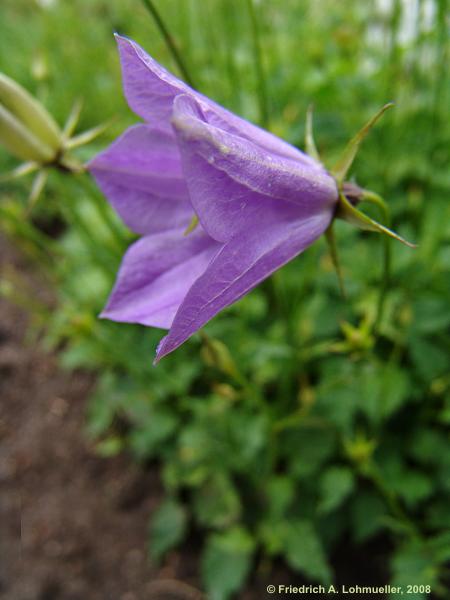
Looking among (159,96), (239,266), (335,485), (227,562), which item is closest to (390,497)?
(335,485)

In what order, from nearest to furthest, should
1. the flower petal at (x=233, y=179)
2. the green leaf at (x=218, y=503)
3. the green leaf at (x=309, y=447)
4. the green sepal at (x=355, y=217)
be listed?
the flower petal at (x=233, y=179)
the green sepal at (x=355, y=217)
the green leaf at (x=309, y=447)
the green leaf at (x=218, y=503)

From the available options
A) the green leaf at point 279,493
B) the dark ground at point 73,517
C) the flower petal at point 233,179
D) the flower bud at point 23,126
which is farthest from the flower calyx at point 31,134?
the dark ground at point 73,517

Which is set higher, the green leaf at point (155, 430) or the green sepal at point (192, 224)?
the green sepal at point (192, 224)

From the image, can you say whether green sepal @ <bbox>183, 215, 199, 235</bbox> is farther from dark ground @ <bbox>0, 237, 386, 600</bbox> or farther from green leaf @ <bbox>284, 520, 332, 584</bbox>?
dark ground @ <bbox>0, 237, 386, 600</bbox>

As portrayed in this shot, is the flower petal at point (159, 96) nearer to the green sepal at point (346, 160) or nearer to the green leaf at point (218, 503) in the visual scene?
the green sepal at point (346, 160)

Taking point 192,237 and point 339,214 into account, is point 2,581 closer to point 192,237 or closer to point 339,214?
point 192,237

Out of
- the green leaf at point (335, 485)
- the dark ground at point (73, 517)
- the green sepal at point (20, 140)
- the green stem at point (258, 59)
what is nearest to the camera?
the green sepal at point (20, 140)
